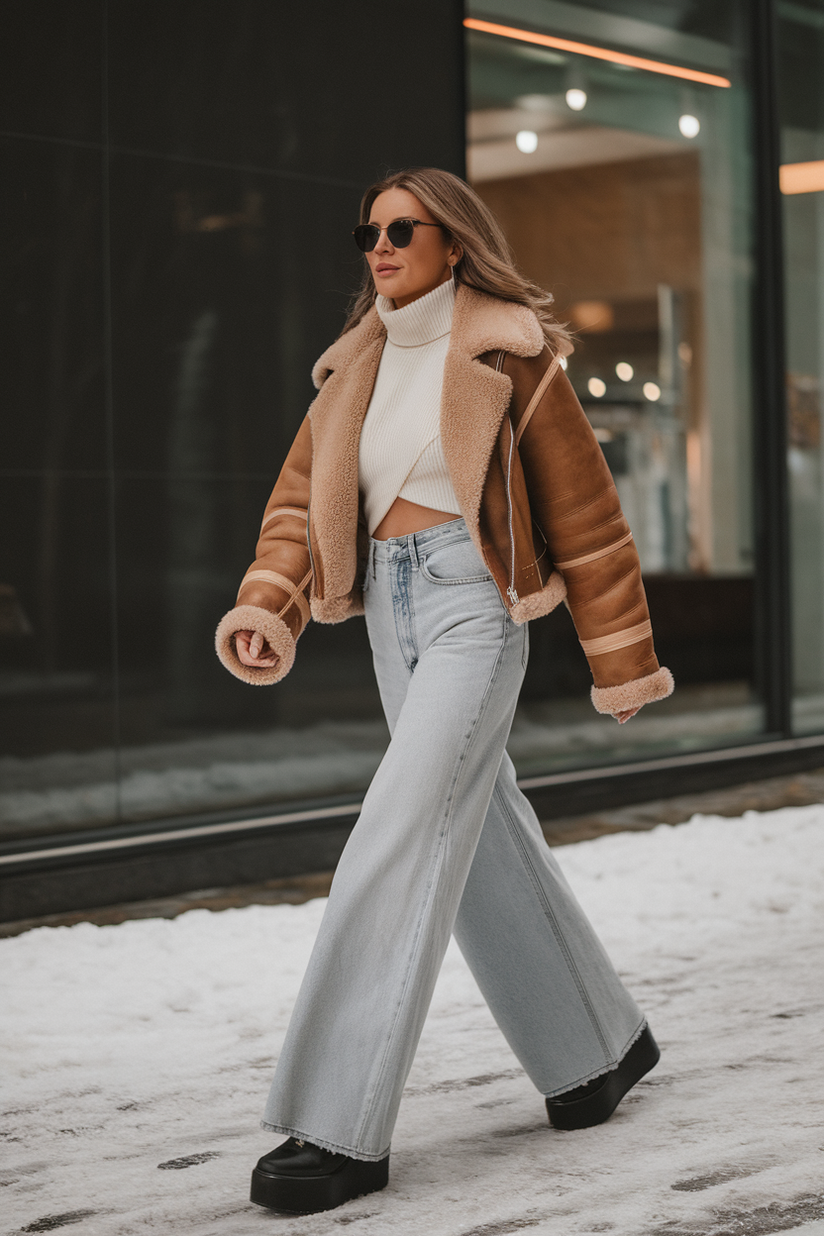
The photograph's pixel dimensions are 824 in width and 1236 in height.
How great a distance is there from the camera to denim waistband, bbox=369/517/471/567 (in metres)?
3.04

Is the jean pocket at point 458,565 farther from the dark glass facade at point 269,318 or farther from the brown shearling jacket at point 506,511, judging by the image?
the dark glass facade at point 269,318

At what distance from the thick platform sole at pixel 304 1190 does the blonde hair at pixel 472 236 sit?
1775 mm

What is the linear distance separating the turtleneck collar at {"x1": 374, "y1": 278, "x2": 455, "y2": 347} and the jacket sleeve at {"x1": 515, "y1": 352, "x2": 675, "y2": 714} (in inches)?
8.8

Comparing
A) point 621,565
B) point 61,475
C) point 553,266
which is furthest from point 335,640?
point 621,565

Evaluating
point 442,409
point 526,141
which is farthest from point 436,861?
point 526,141

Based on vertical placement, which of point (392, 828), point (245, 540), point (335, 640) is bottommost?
point (392, 828)

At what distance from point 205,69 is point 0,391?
168cm

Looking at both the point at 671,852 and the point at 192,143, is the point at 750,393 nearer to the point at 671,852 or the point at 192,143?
the point at 671,852

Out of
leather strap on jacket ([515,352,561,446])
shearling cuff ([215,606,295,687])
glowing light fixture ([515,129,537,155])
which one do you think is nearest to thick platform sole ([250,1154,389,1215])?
shearling cuff ([215,606,295,687])

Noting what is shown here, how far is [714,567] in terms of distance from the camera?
8.88 m

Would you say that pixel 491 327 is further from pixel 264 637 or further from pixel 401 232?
pixel 264 637

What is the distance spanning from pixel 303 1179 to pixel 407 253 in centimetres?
186

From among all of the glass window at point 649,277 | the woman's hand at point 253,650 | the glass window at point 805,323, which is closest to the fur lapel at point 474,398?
the woman's hand at point 253,650

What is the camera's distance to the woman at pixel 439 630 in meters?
2.88
